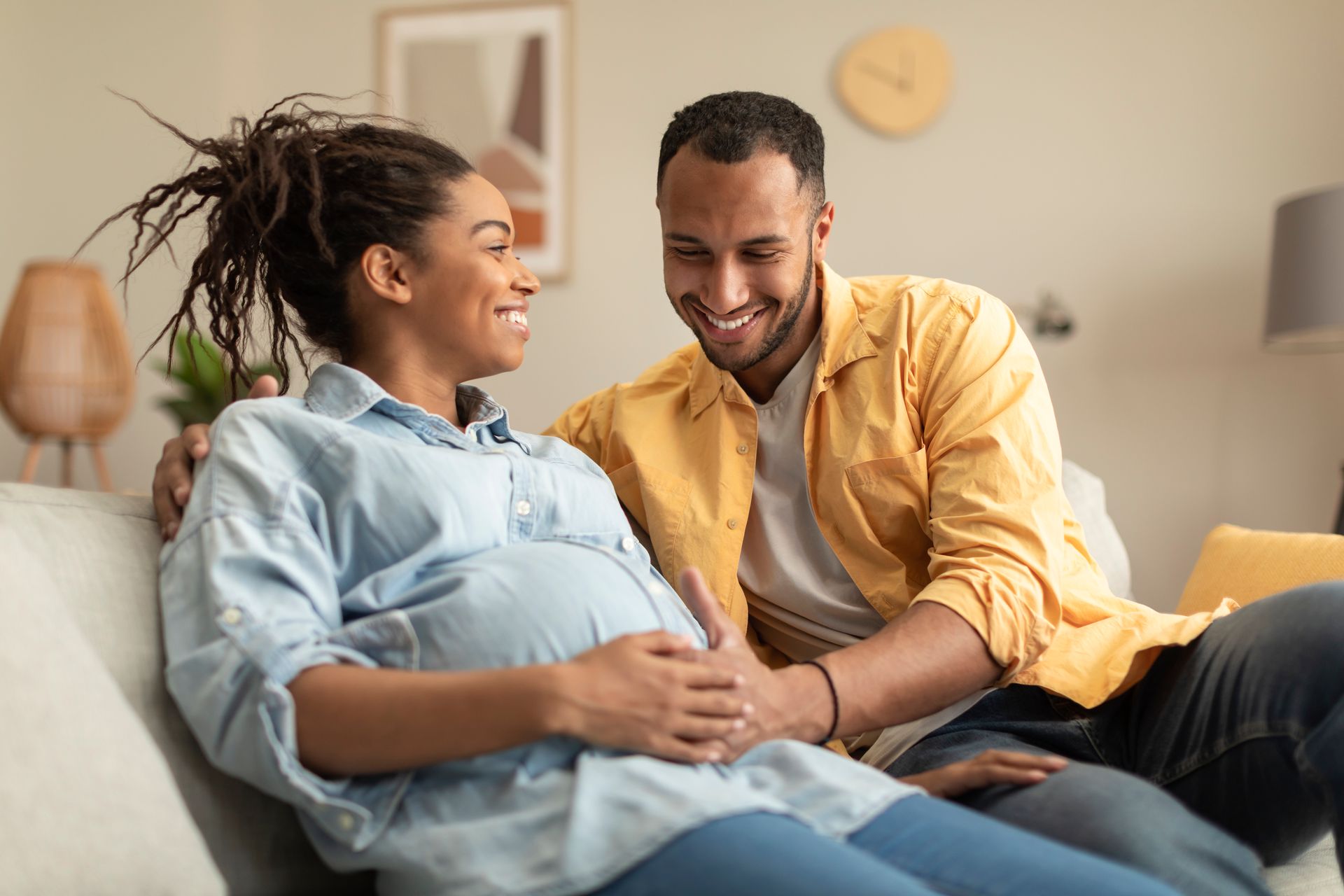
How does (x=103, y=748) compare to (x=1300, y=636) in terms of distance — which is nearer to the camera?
(x=103, y=748)

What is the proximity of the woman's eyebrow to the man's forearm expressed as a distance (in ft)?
2.16

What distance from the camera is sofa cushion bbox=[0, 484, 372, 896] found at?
3.35ft

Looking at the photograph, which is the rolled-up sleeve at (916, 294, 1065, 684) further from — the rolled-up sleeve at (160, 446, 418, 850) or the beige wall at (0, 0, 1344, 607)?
the beige wall at (0, 0, 1344, 607)

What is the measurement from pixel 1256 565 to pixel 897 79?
176 centimetres

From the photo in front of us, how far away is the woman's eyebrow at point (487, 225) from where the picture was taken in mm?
1359

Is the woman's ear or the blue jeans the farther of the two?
the woman's ear

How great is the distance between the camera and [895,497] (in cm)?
147

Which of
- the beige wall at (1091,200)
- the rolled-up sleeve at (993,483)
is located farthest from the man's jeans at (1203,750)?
the beige wall at (1091,200)

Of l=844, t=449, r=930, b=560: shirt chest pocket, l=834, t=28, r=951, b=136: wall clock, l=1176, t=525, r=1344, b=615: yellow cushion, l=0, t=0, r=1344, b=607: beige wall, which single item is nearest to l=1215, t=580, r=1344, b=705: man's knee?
l=844, t=449, r=930, b=560: shirt chest pocket

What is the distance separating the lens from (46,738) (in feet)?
2.81

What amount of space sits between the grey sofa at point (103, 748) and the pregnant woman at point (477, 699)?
5 cm

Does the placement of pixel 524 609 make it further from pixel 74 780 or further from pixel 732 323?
pixel 732 323

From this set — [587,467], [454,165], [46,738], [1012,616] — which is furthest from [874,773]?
[454,165]

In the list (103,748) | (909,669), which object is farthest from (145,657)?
(909,669)
